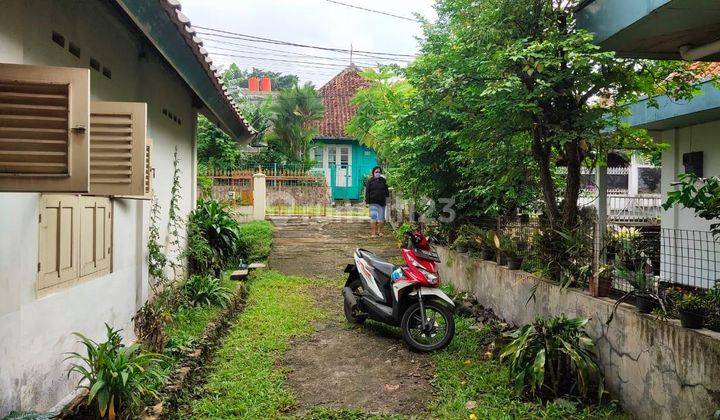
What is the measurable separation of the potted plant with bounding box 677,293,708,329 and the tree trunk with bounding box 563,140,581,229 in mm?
2090

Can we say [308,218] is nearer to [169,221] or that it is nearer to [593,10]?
[169,221]

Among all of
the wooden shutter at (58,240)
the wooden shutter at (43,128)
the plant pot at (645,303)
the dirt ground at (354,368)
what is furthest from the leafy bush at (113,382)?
the plant pot at (645,303)

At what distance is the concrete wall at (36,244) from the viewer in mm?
2688

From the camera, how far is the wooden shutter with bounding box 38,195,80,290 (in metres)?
3.13

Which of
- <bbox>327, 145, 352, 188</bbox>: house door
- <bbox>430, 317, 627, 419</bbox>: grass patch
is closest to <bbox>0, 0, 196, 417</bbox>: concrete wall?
<bbox>430, 317, 627, 419</bbox>: grass patch

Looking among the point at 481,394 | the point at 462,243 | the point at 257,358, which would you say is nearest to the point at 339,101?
the point at 462,243

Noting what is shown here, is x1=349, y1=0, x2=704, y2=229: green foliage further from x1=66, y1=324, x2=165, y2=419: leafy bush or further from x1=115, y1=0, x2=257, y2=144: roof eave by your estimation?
x1=66, y1=324, x2=165, y2=419: leafy bush

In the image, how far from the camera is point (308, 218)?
613 inches

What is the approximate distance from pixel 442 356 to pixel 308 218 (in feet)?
36.0

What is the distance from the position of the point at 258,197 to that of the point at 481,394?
1171 cm

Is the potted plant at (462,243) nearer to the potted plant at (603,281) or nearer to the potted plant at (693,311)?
the potted plant at (603,281)

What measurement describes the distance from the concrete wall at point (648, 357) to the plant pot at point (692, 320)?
0.14 ft

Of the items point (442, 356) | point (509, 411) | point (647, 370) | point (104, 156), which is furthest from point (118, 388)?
point (647, 370)

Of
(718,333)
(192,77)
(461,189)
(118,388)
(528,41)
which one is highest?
(528,41)
